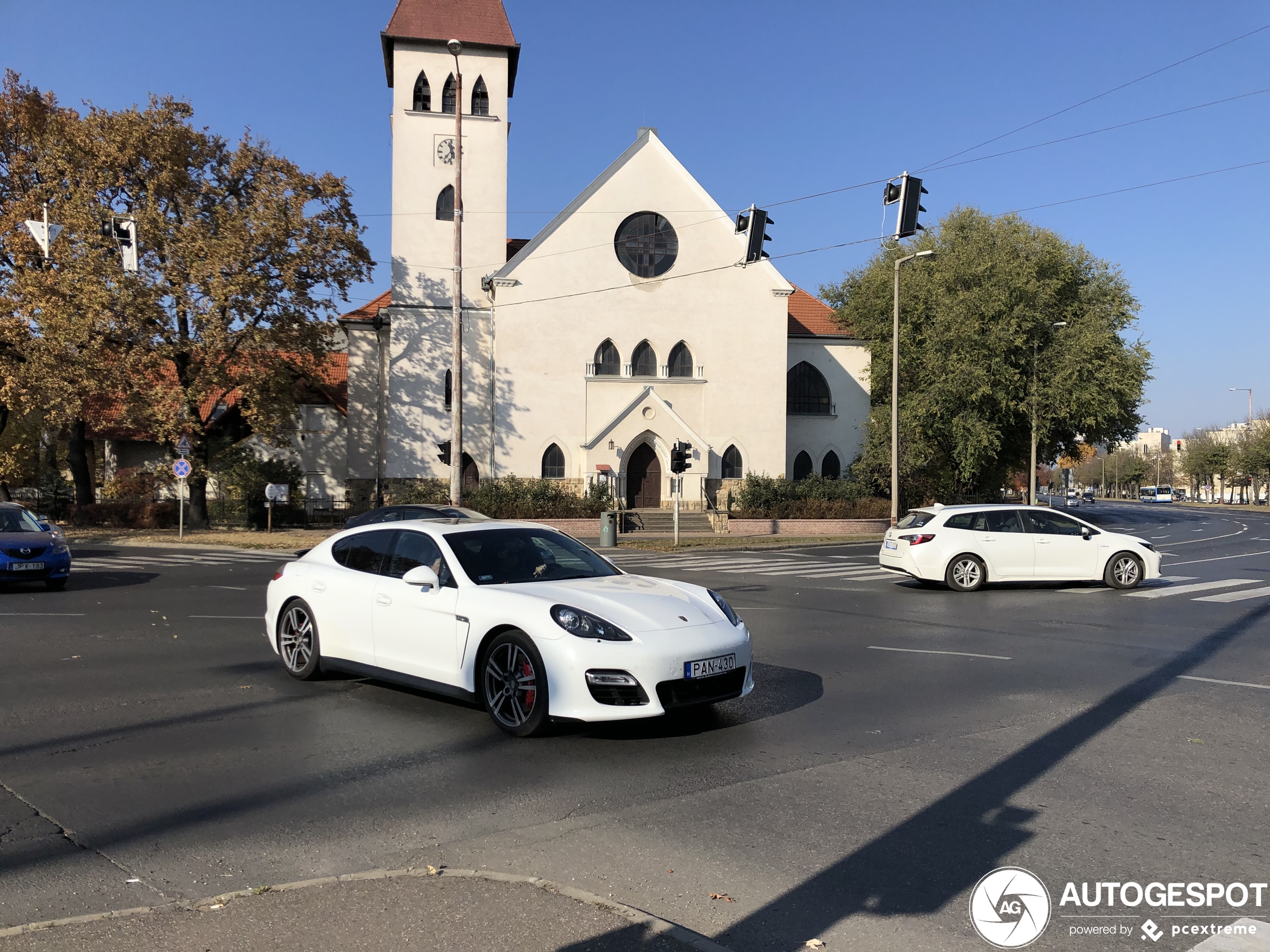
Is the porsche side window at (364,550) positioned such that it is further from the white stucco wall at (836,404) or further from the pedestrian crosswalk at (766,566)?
the white stucco wall at (836,404)

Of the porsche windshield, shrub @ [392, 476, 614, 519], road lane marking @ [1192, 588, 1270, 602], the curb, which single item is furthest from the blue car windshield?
road lane marking @ [1192, 588, 1270, 602]

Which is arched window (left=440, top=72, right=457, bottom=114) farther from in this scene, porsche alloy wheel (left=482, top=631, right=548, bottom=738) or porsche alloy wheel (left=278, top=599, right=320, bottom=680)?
porsche alloy wheel (left=482, top=631, right=548, bottom=738)

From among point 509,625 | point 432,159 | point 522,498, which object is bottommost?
point 509,625

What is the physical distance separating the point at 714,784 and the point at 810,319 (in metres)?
45.5

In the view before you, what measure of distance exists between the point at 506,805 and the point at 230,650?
6.22 metres

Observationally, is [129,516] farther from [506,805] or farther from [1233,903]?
[1233,903]

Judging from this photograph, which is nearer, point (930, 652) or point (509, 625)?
point (509, 625)

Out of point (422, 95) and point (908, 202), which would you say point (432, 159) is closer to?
point (422, 95)

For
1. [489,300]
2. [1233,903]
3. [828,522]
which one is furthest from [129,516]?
[1233,903]

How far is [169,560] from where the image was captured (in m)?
24.3

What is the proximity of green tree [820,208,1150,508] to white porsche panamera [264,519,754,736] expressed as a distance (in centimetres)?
3683

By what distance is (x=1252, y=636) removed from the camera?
38.7ft

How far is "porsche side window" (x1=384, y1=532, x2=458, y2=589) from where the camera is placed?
7629mm

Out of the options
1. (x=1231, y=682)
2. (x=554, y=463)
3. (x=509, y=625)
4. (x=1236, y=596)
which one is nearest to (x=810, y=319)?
(x=554, y=463)
